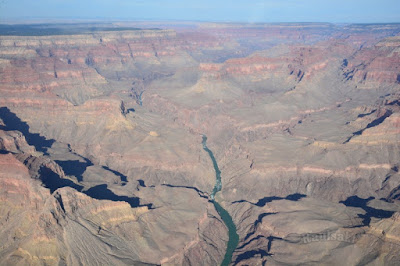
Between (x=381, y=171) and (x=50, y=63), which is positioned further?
(x=50, y=63)

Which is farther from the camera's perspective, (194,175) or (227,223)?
(194,175)

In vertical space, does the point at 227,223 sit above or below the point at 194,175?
below

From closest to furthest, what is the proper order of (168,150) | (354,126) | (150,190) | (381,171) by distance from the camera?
1. (150,190)
2. (381,171)
3. (168,150)
4. (354,126)

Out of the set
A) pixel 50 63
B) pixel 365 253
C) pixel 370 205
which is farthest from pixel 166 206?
pixel 50 63

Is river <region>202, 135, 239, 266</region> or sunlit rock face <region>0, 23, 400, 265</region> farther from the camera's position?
river <region>202, 135, 239, 266</region>

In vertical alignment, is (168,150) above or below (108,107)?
below

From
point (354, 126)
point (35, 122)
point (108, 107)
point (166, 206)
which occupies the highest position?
point (354, 126)

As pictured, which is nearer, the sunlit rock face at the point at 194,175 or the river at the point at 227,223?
the sunlit rock face at the point at 194,175

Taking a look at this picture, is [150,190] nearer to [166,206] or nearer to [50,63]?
[166,206]
